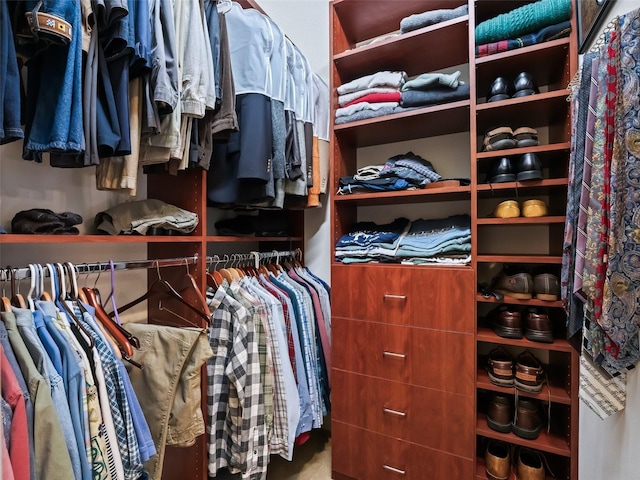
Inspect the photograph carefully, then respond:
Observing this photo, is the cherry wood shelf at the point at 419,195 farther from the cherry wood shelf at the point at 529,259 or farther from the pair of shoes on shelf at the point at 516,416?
the pair of shoes on shelf at the point at 516,416

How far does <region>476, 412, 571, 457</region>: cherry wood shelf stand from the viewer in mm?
1129

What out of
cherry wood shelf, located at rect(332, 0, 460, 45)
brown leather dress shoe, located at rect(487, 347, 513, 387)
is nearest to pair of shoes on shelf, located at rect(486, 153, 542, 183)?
brown leather dress shoe, located at rect(487, 347, 513, 387)

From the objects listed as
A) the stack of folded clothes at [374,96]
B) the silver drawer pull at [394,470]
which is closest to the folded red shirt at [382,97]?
the stack of folded clothes at [374,96]

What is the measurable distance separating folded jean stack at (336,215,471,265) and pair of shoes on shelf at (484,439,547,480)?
76 centimetres

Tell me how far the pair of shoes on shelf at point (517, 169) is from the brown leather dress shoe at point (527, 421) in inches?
33.7

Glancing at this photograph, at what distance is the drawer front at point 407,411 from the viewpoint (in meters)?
1.25

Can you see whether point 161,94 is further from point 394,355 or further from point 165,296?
point 394,355

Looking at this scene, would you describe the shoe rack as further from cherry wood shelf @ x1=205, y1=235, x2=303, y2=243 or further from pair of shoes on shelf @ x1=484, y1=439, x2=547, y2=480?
cherry wood shelf @ x1=205, y1=235, x2=303, y2=243

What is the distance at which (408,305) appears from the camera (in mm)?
1338

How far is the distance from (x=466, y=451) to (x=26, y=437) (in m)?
1.36

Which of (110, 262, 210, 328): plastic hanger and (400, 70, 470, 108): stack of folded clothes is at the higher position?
(400, 70, 470, 108): stack of folded clothes

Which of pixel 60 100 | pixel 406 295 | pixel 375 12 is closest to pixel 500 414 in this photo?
pixel 406 295

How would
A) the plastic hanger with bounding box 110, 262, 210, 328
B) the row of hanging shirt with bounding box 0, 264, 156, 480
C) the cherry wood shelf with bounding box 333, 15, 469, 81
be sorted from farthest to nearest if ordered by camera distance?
the cherry wood shelf with bounding box 333, 15, 469, 81 → the plastic hanger with bounding box 110, 262, 210, 328 → the row of hanging shirt with bounding box 0, 264, 156, 480

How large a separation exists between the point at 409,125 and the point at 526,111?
451 mm
